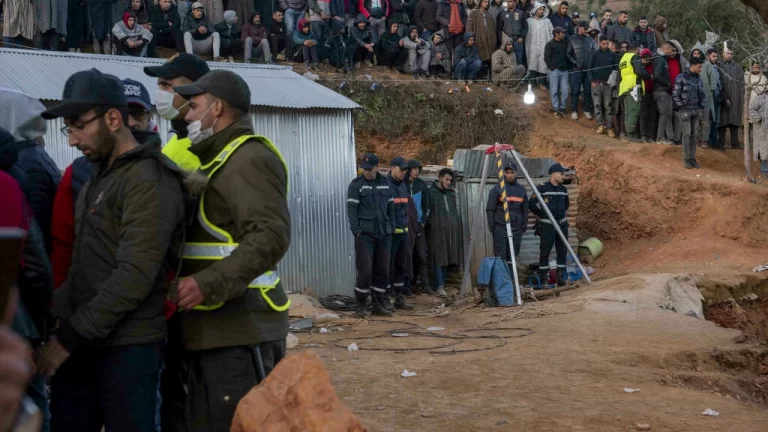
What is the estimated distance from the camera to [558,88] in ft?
81.3

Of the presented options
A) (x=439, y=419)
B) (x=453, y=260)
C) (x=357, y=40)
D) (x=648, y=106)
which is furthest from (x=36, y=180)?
(x=648, y=106)

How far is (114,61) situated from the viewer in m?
14.1

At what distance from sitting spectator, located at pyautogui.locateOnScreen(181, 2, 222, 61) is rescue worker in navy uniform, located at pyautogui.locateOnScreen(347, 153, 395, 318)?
7.11m

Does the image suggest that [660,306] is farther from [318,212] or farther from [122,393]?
[122,393]

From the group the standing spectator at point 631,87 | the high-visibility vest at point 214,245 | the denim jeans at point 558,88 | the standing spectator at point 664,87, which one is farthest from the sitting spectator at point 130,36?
the high-visibility vest at point 214,245

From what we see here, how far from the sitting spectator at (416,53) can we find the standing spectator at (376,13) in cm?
64

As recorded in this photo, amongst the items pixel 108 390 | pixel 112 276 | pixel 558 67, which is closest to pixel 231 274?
pixel 112 276

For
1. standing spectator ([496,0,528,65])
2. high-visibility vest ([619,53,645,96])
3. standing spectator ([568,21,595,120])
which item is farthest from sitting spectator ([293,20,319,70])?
high-visibility vest ([619,53,645,96])

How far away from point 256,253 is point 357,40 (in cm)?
1933

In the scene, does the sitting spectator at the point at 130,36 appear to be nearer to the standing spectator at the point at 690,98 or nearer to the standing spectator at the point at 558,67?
the standing spectator at the point at 558,67

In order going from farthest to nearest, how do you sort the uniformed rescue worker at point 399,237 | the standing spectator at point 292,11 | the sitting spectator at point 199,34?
the standing spectator at point 292,11 < the sitting spectator at point 199,34 < the uniformed rescue worker at point 399,237

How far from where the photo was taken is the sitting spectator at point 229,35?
67.1ft

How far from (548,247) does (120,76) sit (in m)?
8.33

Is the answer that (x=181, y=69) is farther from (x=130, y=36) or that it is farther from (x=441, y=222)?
(x=130, y=36)
